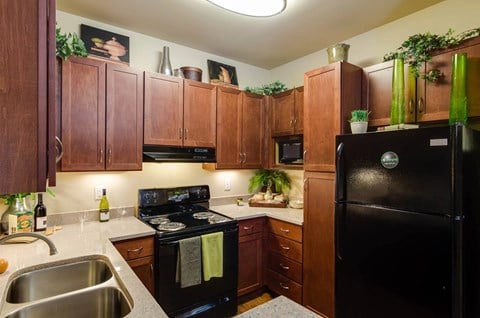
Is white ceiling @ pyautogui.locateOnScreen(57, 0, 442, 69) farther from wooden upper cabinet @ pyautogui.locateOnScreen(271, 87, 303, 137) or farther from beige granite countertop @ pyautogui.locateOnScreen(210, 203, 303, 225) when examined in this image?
beige granite countertop @ pyautogui.locateOnScreen(210, 203, 303, 225)

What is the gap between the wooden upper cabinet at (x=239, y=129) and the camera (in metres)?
2.87

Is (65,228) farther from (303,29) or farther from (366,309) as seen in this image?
(303,29)

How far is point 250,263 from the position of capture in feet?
9.04

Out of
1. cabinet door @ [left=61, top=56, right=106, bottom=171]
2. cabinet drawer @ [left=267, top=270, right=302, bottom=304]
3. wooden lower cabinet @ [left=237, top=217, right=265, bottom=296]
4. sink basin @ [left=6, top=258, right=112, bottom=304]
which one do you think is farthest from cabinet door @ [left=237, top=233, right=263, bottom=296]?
cabinet door @ [left=61, top=56, right=106, bottom=171]

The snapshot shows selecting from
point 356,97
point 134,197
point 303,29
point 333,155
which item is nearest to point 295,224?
point 333,155

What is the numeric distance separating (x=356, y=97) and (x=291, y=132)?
0.81m

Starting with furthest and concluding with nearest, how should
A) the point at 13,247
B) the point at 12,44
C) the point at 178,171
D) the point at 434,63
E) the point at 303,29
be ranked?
the point at 178,171 < the point at 303,29 < the point at 434,63 < the point at 13,247 < the point at 12,44

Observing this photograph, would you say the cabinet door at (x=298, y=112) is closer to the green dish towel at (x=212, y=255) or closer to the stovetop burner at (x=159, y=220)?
the green dish towel at (x=212, y=255)

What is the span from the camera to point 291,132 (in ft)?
9.64

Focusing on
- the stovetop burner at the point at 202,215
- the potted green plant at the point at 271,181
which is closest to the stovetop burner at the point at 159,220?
the stovetop burner at the point at 202,215

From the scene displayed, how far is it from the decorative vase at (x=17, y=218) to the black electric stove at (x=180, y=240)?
2.73 feet

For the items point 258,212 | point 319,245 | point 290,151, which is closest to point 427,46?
point 290,151

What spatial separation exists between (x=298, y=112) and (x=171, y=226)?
1.73m

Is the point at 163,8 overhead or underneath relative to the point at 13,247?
overhead
